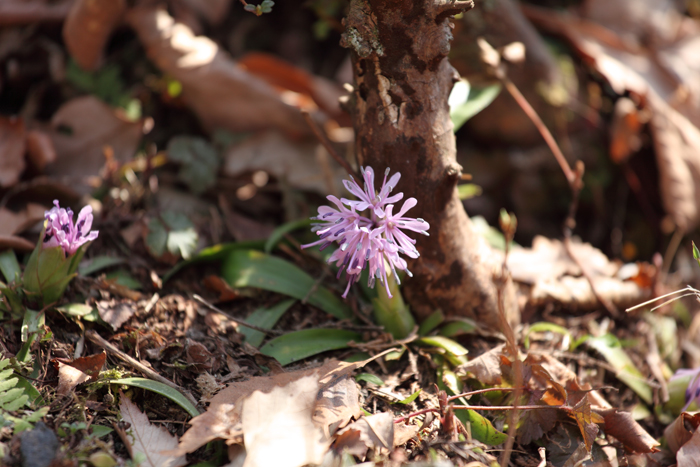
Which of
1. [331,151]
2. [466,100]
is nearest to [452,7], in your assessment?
[331,151]

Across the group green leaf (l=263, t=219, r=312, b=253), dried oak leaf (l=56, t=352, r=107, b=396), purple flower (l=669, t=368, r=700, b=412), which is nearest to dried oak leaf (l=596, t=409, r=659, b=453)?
purple flower (l=669, t=368, r=700, b=412)

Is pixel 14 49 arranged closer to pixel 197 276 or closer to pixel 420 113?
pixel 197 276

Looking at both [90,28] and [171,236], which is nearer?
[171,236]

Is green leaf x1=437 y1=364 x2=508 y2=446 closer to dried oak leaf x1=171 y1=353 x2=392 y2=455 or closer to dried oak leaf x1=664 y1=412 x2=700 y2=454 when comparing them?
dried oak leaf x1=171 y1=353 x2=392 y2=455

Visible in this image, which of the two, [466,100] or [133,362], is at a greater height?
[466,100]

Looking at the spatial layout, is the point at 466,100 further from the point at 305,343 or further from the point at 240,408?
the point at 240,408

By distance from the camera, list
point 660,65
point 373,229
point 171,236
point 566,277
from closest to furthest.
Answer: point 373,229 < point 171,236 < point 566,277 < point 660,65

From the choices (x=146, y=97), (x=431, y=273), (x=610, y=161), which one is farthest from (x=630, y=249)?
(x=146, y=97)
